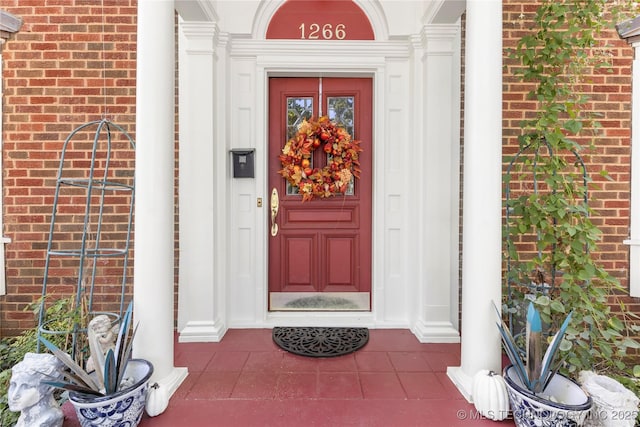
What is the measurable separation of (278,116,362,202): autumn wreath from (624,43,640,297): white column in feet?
7.44

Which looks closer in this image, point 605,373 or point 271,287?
point 605,373

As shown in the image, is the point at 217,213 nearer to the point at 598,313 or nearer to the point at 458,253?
the point at 458,253

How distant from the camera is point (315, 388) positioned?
85.0 inches

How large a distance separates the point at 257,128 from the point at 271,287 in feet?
4.71

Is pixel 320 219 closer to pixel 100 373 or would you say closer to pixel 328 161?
pixel 328 161

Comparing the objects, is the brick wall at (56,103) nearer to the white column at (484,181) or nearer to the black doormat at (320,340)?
the black doormat at (320,340)

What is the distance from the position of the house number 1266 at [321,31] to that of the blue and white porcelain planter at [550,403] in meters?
2.81

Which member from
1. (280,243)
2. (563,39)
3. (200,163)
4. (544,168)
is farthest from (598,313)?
(200,163)

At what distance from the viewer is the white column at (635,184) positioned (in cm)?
288

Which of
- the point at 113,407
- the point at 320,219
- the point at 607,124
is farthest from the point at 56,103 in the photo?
the point at 607,124

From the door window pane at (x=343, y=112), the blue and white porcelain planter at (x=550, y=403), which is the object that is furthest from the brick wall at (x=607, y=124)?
the blue and white porcelain planter at (x=550, y=403)

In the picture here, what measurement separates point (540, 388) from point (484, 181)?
1.13 metres

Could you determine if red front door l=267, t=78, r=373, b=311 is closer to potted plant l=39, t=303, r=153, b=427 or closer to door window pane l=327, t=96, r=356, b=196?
door window pane l=327, t=96, r=356, b=196

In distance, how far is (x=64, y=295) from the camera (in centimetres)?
A: 292
